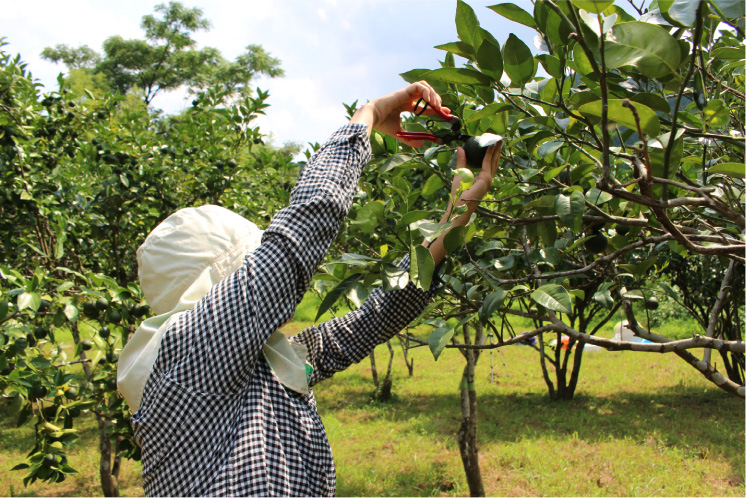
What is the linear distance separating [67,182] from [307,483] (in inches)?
105

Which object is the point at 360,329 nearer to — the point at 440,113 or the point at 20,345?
the point at 440,113

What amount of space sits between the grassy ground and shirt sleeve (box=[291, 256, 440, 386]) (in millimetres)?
2969

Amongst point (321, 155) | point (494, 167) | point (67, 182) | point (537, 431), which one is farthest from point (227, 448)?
point (537, 431)

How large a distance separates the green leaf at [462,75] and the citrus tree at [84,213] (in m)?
1.29

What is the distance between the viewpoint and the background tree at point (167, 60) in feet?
72.1

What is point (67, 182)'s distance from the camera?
305 centimetres

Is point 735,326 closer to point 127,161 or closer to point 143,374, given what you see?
point 127,161

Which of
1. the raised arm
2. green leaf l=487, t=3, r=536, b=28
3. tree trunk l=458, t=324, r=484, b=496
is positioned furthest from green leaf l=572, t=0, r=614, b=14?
tree trunk l=458, t=324, r=484, b=496

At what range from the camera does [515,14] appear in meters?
0.85

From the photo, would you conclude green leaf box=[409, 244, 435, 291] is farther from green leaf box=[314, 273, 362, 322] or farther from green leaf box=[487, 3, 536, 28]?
green leaf box=[487, 3, 536, 28]

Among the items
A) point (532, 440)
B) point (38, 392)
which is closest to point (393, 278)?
point (38, 392)

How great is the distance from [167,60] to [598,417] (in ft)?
72.2

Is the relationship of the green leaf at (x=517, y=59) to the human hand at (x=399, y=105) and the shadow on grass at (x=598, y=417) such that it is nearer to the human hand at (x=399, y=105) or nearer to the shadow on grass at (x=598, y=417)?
the human hand at (x=399, y=105)

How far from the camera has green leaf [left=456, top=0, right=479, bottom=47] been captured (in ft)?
3.00
